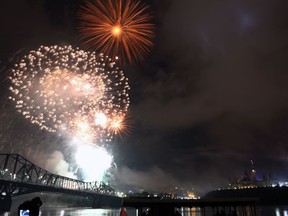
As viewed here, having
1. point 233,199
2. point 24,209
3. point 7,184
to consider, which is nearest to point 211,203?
point 233,199

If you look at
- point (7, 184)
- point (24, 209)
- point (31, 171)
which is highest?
point (31, 171)

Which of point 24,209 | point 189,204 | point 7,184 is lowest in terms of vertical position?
point 24,209

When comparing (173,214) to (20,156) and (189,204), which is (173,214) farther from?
(20,156)

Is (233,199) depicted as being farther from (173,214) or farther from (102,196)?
(102,196)

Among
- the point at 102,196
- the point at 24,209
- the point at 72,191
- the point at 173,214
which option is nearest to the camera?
the point at 24,209

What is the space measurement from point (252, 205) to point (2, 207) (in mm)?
92371

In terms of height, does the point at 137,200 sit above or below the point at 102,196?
below

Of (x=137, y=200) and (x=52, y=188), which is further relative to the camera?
(x=52, y=188)

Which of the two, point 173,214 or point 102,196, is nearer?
point 173,214

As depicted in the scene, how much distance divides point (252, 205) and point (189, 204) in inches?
259

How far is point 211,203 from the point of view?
2864cm

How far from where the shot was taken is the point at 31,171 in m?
149

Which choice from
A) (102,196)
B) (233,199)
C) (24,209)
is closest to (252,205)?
(233,199)

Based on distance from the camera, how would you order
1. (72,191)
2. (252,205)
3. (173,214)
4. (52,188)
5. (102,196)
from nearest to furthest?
1. (173,214)
2. (252,205)
3. (52,188)
4. (72,191)
5. (102,196)
